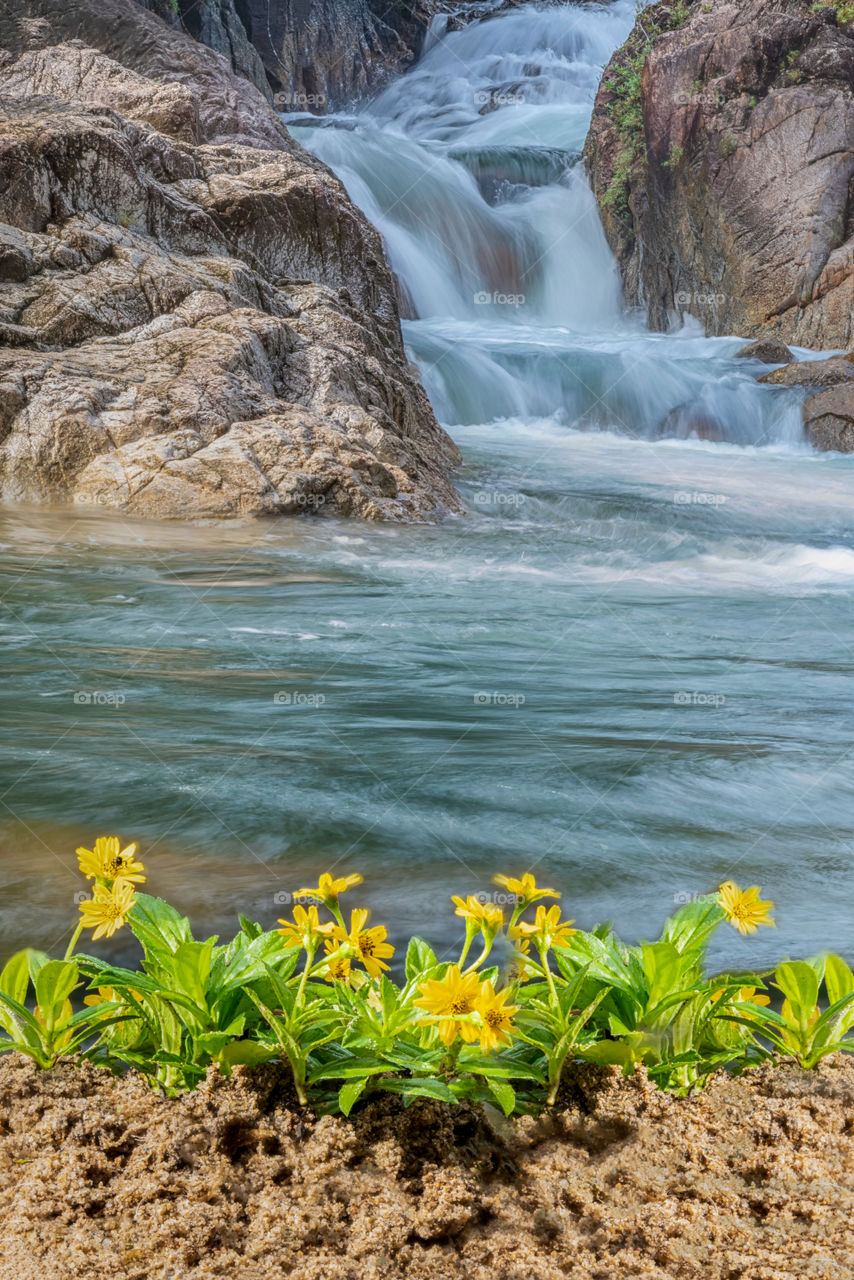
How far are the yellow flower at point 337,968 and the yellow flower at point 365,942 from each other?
0.03m

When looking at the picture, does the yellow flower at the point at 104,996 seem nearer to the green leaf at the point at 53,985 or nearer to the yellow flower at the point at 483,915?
the green leaf at the point at 53,985

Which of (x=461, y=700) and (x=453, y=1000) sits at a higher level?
(x=453, y=1000)

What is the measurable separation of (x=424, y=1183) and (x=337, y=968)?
34 centimetres

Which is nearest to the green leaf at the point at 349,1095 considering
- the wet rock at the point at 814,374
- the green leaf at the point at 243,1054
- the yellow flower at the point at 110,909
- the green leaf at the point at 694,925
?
the green leaf at the point at 243,1054

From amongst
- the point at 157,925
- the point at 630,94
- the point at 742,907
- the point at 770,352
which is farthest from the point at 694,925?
the point at 630,94

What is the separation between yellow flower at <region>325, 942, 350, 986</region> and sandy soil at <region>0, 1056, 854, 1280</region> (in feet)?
0.56

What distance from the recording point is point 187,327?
8969 mm

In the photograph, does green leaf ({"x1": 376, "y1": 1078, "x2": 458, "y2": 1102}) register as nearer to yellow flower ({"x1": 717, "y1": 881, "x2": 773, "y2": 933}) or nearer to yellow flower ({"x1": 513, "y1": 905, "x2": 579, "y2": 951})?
yellow flower ({"x1": 513, "y1": 905, "x2": 579, "y2": 951})

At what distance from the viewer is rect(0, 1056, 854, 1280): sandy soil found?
123 cm

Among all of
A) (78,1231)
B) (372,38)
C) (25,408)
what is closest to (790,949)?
(78,1231)

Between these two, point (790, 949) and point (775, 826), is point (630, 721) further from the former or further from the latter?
point (790, 949)

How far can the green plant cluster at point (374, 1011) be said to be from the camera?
4.91 ft

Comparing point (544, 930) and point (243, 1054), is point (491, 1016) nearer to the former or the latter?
point (544, 930)

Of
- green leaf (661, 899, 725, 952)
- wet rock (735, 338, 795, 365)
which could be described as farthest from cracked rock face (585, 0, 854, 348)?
green leaf (661, 899, 725, 952)
